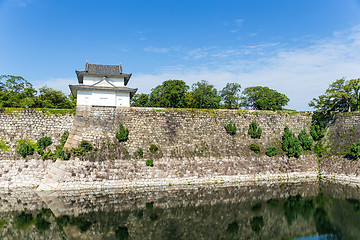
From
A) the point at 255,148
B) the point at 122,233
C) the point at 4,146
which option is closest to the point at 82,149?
the point at 4,146

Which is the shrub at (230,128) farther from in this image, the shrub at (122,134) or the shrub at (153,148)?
the shrub at (122,134)

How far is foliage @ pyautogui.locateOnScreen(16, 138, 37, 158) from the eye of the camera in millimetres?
26859

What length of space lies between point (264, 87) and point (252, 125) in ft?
83.4

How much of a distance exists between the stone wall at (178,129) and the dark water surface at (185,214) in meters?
6.25

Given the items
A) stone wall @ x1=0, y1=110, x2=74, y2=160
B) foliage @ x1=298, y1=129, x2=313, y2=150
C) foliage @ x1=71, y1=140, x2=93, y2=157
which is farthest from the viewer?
foliage @ x1=298, y1=129, x2=313, y2=150

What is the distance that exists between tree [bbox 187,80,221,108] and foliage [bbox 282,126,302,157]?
2010cm

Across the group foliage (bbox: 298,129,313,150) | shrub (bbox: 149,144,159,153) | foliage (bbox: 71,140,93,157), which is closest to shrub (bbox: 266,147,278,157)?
foliage (bbox: 298,129,313,150)

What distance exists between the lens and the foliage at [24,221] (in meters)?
16.5

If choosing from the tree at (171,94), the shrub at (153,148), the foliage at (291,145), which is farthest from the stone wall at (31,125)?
the foliage at (291,145)

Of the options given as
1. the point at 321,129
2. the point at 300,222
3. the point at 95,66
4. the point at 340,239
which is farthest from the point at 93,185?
the point at 321,129

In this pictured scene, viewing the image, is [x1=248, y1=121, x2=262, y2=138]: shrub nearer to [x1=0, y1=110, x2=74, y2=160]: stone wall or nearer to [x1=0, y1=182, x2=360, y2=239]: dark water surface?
[x1=0, y1=182, x2=360, y2=239]: dark water surface

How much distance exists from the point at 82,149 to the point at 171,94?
86.1ft

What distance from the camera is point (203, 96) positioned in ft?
169

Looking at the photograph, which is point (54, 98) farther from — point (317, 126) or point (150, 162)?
point (317, 126)
